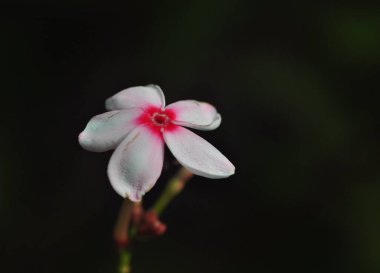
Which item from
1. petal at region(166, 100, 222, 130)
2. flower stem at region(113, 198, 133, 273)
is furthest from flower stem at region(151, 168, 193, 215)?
petal at region(166, 100, 222, 130)

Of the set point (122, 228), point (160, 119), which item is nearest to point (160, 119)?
point (160, 119)

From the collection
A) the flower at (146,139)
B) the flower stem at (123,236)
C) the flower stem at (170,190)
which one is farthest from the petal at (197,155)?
the flower stem at (170,190)

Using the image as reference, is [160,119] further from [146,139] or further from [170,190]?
[170,190]

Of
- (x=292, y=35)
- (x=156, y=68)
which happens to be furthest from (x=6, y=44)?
(x=292, y=35)

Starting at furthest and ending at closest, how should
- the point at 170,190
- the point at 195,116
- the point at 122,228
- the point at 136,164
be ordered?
the point at 170,190 → the point at 122,228 → the point at 195,116 → the point at 136,164

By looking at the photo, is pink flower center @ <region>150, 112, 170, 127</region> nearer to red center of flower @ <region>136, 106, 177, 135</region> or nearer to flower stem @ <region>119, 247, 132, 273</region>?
red center of flower @ <region>136, 106, 177, 135</region>

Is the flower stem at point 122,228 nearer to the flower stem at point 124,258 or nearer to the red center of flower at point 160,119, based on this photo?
the flower stem at point 124,258
